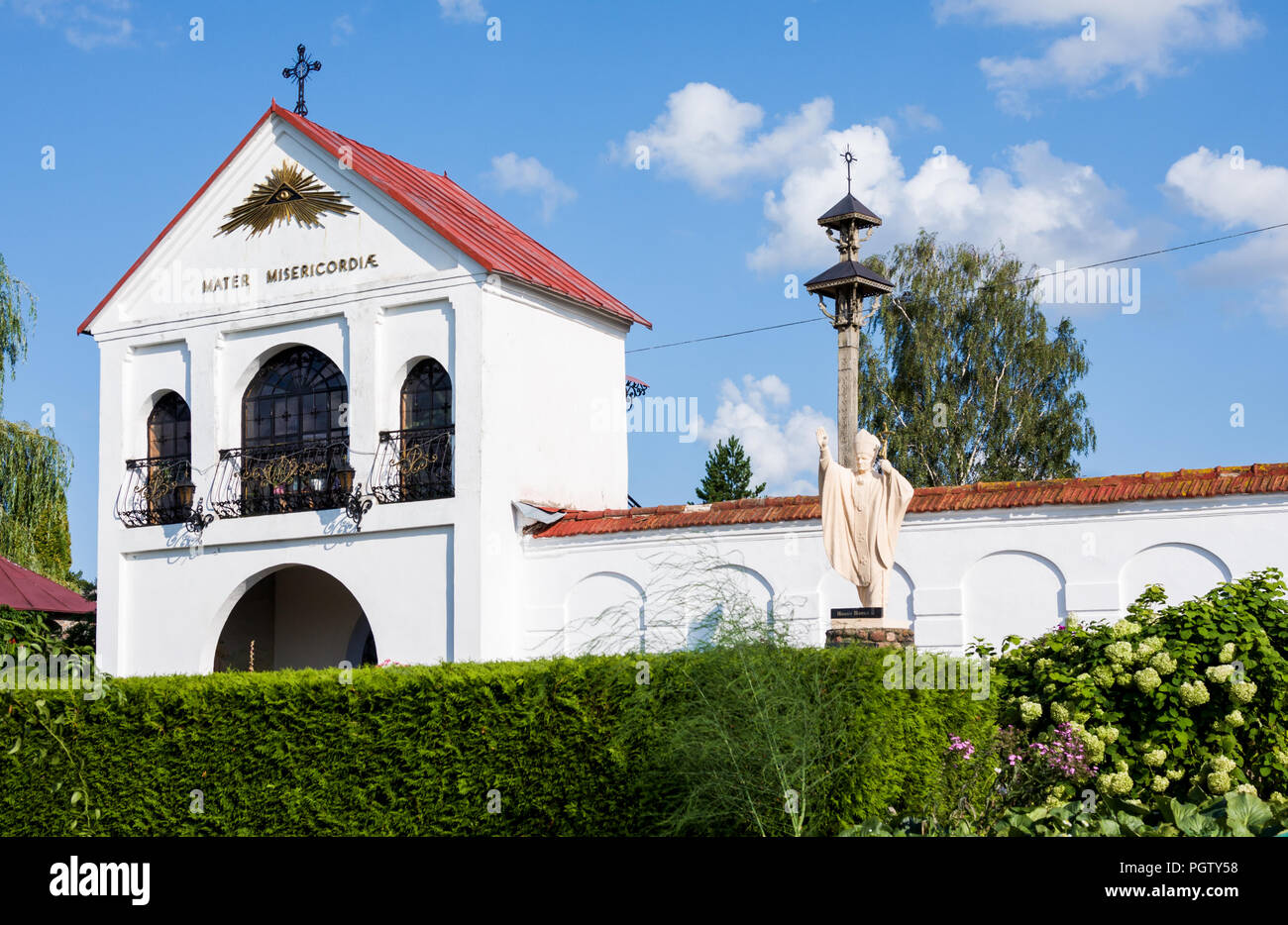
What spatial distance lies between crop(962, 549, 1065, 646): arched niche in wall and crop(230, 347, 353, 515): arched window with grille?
9.72m

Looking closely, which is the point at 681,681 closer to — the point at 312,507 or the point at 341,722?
the point at 341,722

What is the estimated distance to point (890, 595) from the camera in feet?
61.5

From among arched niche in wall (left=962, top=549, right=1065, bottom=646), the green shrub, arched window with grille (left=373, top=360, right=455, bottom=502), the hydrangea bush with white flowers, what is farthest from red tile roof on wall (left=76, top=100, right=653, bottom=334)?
the green shrub

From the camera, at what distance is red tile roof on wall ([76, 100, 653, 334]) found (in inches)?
850

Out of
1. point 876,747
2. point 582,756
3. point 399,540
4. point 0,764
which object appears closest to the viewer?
point 876,747

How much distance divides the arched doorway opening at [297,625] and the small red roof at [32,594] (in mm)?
3036

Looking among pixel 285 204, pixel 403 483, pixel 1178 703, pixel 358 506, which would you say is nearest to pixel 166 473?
pixel 358 506

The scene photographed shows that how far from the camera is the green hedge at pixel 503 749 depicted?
31.7 ft

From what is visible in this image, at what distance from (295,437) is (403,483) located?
8.66 ft

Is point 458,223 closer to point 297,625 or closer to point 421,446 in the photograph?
point 421,446
